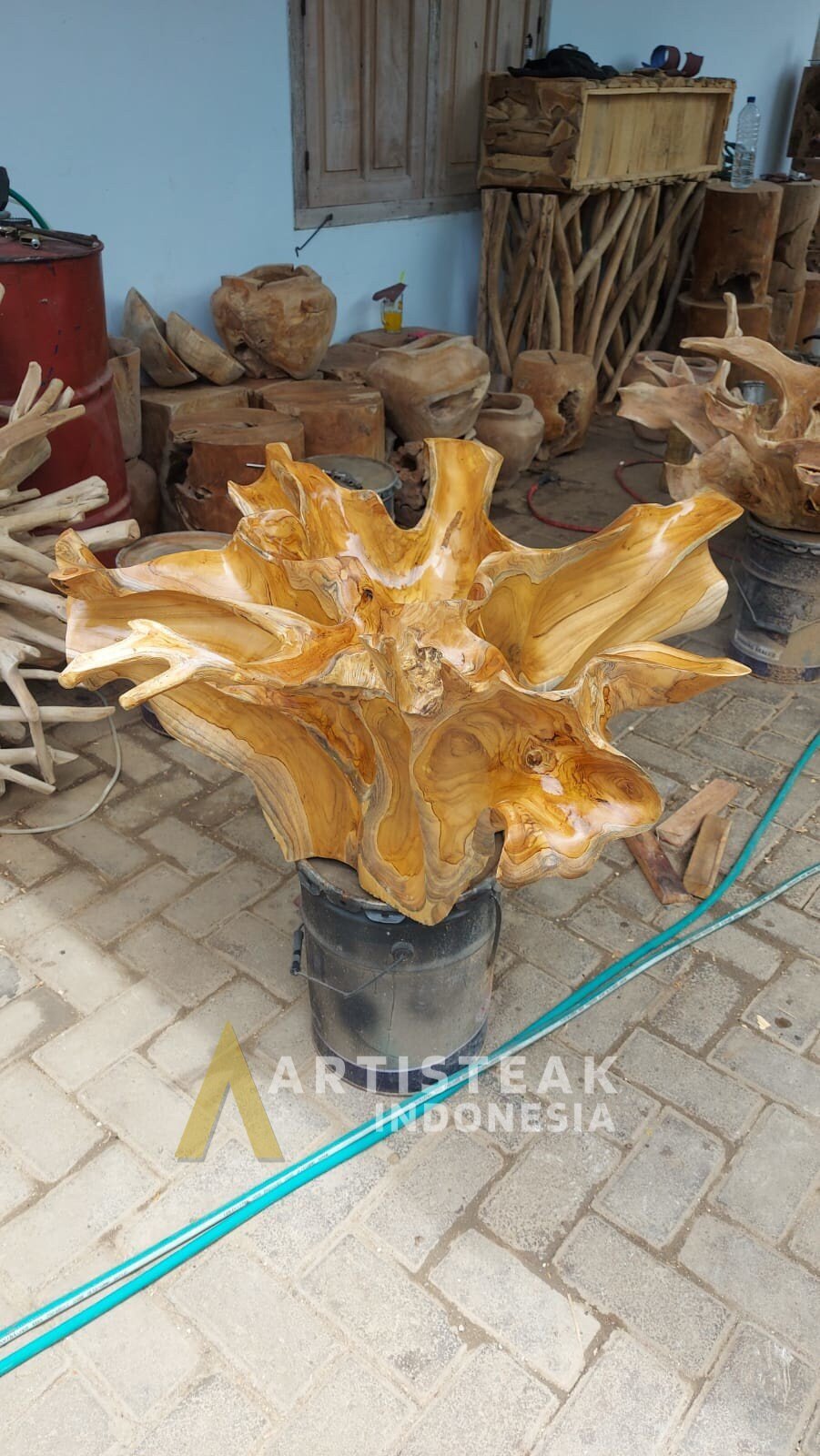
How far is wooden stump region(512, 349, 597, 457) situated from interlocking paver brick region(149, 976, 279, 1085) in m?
4.55

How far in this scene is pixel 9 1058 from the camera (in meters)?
2.62

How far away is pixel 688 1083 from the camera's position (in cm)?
261

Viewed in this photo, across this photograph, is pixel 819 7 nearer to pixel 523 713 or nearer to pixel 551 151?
pixel 551 151

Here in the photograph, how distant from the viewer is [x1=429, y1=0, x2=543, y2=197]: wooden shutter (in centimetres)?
592

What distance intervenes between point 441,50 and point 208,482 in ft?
11.6

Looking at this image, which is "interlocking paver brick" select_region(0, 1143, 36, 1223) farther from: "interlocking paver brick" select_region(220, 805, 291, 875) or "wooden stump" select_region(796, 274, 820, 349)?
"wooden stump" select_region(796, 274, 820, 349)

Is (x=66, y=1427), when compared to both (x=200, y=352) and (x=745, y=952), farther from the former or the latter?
(x=200, y=352)

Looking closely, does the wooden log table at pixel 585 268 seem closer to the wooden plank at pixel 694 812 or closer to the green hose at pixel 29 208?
the green hose at pixel 29 208

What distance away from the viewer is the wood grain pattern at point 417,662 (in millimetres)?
1728

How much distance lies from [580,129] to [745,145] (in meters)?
3.31

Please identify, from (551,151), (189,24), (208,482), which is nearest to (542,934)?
(208,482)

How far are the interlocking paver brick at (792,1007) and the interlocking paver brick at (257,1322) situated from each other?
56.1 inches

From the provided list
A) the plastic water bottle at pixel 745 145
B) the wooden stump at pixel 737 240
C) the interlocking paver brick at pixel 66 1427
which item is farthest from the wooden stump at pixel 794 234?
the interlocking paver brick at pixel 66 1427

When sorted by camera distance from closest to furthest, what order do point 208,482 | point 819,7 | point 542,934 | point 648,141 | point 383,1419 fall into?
point 383,1419, point 542,934, point 208,482, point 648,141, point 819,7
